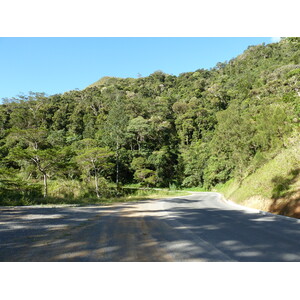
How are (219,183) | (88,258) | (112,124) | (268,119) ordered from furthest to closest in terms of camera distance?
(112,124)
(219,183)
(268,119)
(88,258)

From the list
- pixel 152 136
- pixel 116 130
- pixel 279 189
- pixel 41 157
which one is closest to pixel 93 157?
pixel 41 157

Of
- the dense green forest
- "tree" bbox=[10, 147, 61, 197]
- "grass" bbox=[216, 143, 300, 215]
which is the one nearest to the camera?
"grass" bbox=[216, 143, 300, 215]

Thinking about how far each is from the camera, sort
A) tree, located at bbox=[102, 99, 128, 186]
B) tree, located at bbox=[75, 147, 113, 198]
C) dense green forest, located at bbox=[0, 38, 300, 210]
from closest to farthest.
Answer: dense green forest, located at bbox=[0, 38, 300, 210] < tree, located at bbox=[75, 147, 113, 198] < tree, located at bbox=[102, 99, 128, 186]

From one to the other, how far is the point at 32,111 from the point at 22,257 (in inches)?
2821

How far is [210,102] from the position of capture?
69250 mm

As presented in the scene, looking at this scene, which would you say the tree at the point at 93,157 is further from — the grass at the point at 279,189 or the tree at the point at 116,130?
the tree at the point at 116,130

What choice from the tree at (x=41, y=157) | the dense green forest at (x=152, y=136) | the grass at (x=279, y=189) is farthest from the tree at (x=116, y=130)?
the grass at (x=279, y=189)

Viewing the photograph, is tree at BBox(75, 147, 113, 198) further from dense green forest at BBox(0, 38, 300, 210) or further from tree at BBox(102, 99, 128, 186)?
tree at BBox(102, 99, 128, 186)

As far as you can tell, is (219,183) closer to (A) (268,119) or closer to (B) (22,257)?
(A) (268,119)

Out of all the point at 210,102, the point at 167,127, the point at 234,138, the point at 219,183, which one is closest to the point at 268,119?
the point at 234,138

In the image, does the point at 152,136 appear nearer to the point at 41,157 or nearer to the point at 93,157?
the point at 93,157

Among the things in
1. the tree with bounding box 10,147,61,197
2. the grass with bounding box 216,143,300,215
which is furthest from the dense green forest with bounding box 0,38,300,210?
the grass with bounding box 216,143,300,215

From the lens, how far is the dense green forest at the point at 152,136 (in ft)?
68.0

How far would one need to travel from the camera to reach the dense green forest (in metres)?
20.7
